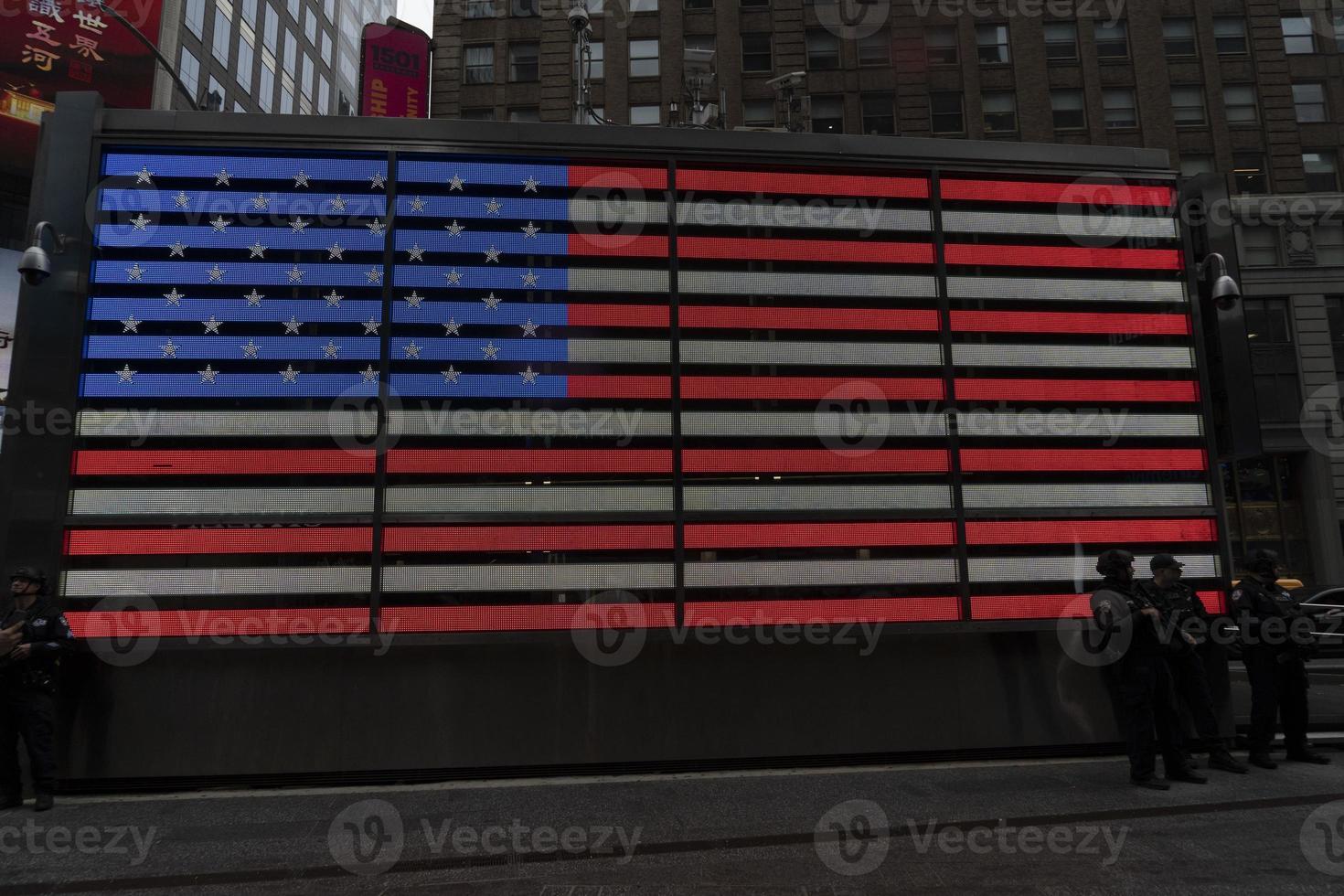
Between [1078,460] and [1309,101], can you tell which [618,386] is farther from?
[1309,101]

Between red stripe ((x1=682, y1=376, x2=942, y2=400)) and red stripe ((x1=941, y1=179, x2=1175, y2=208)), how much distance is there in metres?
2.18

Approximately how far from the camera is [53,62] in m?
32.5

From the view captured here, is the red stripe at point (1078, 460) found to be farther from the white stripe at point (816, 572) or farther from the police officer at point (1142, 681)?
the police officer at point (1142, 681)

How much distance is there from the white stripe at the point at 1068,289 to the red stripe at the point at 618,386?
3244mm

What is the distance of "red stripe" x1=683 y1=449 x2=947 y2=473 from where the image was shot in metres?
7.82

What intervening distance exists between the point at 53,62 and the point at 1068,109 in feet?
142

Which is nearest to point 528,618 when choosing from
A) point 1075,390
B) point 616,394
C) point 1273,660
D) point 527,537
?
point 527,537

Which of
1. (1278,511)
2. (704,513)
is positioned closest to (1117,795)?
(704,513)

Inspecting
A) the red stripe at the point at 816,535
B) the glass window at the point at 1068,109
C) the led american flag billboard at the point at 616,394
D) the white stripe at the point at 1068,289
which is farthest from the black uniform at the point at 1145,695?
the glass window at the point at 1068,109

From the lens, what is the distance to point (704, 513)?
25.3 ft

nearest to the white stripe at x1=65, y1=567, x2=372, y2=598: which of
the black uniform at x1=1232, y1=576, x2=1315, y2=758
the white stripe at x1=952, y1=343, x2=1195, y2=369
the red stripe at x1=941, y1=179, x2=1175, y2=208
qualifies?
the white stripe at x1=952, y1=343, x2=1195, y2=369

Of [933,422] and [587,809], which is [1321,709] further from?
→ [587,809]

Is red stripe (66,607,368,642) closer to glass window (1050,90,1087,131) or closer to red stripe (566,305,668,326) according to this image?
red stripe (566,305,668,326)

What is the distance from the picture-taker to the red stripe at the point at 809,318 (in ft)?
26.6
